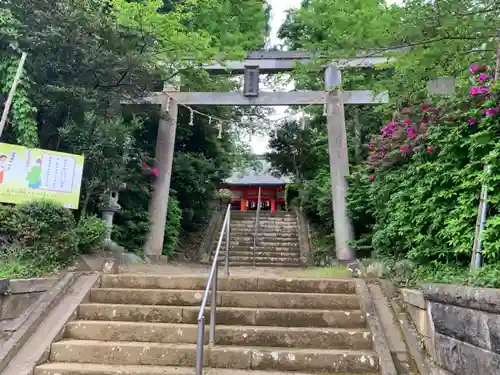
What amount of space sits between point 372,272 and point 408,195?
3.22 ft

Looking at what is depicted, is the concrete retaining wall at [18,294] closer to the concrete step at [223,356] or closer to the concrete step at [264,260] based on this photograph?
the concrete step at [223,356]

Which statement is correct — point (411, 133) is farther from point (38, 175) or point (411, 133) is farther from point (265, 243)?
point (265, 243)

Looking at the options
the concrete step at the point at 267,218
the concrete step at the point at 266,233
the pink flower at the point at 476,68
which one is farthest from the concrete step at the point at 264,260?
the pink flower at the point at 476,68

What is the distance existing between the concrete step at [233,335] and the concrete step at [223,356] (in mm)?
93

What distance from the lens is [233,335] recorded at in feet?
11.0

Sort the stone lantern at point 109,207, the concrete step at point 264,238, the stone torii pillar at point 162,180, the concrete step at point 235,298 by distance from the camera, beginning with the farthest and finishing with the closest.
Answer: the concrete step at point 264,238, the stone torii pillar at point 162,180, the stone lantern at point 109,207, the concrete step at point 235,298

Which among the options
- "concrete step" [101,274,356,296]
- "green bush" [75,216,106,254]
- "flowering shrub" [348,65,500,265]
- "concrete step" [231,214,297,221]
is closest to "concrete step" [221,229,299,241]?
"concrete step" [231,214,297,221]

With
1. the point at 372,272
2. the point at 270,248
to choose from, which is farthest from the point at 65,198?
the point at 270,248

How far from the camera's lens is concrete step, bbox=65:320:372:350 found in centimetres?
328

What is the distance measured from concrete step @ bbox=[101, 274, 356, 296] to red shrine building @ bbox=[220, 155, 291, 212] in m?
14.3

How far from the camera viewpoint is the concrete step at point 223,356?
303 cm

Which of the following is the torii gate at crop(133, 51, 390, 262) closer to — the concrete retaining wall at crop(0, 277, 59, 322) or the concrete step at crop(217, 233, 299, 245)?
the concrete step at crop(217, 233, 299, 245)

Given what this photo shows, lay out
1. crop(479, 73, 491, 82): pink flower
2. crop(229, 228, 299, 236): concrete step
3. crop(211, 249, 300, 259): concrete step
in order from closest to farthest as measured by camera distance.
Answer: crop(479, 73, 491, 82): pink flower, crop(211, 249, 300, 259): concrete step, crop(229, 228, 299, 236): concrete step

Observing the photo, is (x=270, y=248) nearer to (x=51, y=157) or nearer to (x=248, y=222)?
(x=248, y=222)
